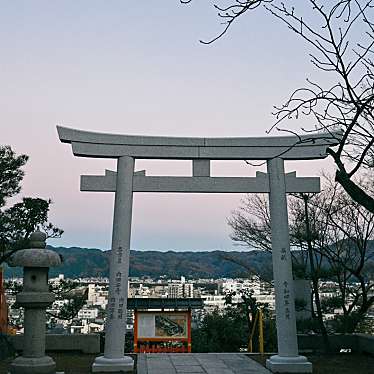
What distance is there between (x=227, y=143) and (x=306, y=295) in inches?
160

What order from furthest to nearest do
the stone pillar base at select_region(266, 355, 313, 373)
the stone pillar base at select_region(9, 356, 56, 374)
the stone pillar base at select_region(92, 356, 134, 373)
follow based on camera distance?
the stone pillar base at select_region(266, 355, 313, 373)
the stone pillar base at select_region(92, 356, 134, 373)
the stone pillar base at select_region(9, 356, 56, 374)

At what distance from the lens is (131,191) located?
9.66 meters

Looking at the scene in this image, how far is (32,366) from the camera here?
25.5 ft

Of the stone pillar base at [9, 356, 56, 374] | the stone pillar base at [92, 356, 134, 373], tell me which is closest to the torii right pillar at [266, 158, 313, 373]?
the stone pillar base at [92, 356, 134, 373]

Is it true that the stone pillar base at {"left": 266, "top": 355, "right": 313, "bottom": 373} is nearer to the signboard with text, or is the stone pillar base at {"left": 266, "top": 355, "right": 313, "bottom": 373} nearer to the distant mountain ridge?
the signboard with text

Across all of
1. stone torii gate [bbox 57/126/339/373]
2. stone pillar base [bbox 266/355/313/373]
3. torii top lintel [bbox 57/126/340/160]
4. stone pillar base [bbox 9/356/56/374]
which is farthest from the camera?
torii top lintel [bbox 57/126/340/160]

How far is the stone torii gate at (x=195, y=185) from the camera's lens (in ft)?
30.1

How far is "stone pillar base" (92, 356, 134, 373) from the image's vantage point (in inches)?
350

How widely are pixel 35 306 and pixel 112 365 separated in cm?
183

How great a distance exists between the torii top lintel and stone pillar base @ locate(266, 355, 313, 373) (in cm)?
380

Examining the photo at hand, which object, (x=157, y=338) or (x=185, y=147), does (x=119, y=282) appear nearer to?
(x=185, y=147)

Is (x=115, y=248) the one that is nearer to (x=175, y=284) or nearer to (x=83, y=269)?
(x=175, y=284)

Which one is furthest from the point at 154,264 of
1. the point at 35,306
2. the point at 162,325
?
the point at 35,306

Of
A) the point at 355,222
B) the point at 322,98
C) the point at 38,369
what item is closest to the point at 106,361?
the point at 38,369
